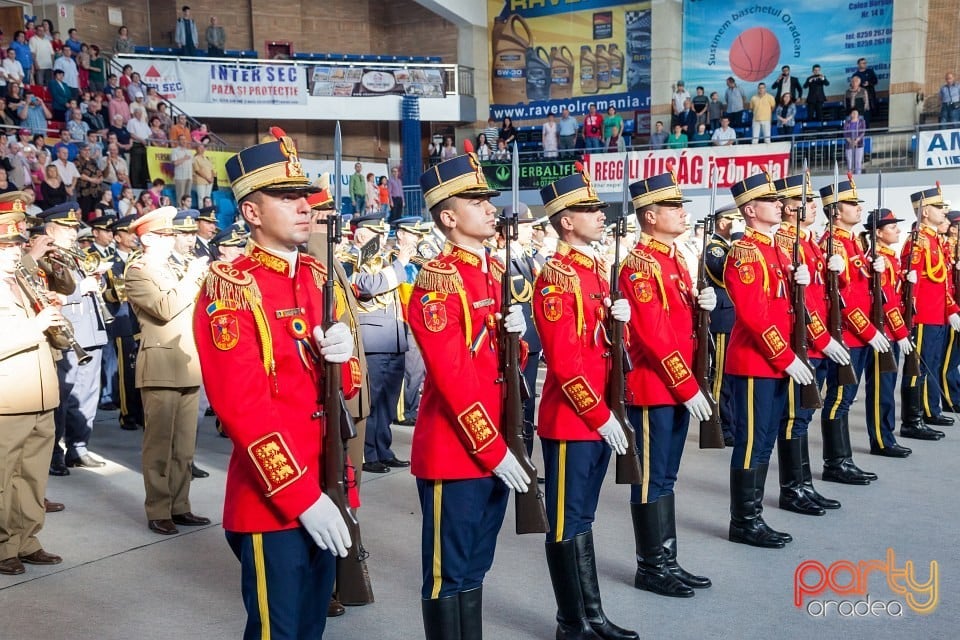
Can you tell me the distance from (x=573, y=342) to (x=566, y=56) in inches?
789

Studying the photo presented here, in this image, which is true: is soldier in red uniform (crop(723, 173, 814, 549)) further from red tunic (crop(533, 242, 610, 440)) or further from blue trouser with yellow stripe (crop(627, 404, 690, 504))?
red tunic (crop(533, 242, 610, 440))

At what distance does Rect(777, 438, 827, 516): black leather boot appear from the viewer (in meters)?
5.51

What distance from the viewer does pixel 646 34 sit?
70.0 feet

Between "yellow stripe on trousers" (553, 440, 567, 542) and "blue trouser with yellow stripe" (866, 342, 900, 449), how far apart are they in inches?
150

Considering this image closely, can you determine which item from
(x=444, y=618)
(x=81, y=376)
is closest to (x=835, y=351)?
(x=444, y=618)

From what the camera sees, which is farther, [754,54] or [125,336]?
[754,54]

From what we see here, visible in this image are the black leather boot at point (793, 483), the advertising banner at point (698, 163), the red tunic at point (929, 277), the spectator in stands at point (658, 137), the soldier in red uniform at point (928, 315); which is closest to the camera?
the black leather boot at point (793, 483)

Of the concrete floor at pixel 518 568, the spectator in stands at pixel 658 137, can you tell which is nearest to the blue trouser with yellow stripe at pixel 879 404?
the concrete floor at pixel 518 568

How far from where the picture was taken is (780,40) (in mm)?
19625

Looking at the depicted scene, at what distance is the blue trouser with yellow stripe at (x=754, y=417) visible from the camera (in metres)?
4.94

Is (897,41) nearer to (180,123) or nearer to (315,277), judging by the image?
(180,123)

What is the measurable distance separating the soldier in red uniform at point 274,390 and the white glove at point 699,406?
1982mm

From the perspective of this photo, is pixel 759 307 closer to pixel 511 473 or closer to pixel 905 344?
pixel 511 473

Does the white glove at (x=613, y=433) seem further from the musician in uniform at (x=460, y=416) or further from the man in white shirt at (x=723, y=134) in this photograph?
the man in white shirt at (x=723, y=134)
